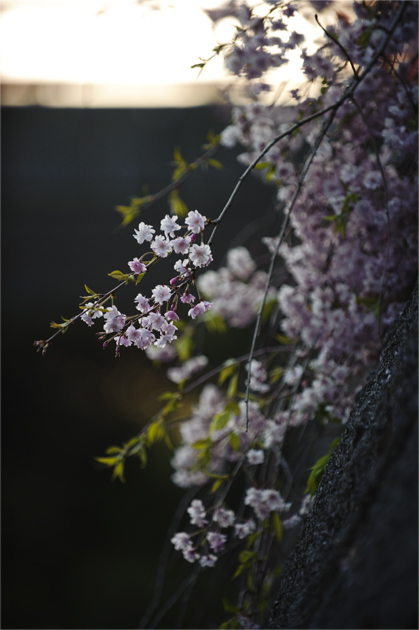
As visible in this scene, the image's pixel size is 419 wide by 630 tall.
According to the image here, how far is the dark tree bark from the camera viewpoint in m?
0.35

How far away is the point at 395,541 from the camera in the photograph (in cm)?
36

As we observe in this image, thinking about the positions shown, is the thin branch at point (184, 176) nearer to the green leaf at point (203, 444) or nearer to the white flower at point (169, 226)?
the white flower at point (169, 226)

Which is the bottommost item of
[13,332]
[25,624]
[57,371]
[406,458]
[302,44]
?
[25,624]

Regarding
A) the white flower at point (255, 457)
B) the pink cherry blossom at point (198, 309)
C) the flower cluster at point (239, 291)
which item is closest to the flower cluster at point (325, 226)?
the white flower at point (255, 457)

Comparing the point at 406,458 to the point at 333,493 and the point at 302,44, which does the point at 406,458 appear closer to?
the point at 333,493

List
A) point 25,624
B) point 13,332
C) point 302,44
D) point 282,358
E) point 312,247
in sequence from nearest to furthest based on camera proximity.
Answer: point 302,44, point 312,247, point 282,358, point 25,624, point 13,332

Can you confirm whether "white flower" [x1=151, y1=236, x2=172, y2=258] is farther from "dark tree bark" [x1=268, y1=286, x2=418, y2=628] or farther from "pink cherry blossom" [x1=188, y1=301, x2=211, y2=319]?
"dark tree bark" [x1=268, y1=286, x2=418, y2=628]

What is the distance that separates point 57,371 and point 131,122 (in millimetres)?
2247

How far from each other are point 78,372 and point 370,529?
317 cm

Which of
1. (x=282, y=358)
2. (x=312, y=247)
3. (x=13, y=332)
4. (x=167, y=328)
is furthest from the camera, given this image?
(x=13, y=332)

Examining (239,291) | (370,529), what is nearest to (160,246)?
(370,529)

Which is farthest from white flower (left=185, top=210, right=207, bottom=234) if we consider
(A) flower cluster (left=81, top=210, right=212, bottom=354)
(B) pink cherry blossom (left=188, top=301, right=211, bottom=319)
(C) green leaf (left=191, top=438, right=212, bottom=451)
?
(C) green leaf (left=191, top=438, right=212, bottom=451)

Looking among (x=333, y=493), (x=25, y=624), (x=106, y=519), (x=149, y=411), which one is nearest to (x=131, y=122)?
(x=149, y=411)

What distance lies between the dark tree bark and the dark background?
0.92m
